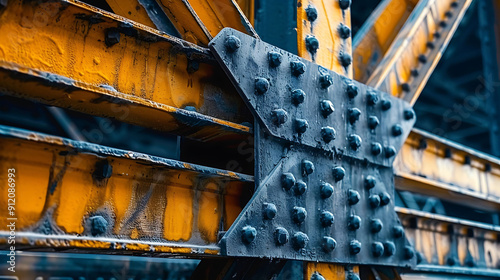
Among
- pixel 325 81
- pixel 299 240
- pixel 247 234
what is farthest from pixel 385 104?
pixel 247 234

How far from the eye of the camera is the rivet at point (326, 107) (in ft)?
6.89

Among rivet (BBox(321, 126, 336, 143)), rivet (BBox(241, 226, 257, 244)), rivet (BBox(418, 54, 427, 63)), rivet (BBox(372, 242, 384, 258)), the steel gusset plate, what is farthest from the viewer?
rivet (BBox(418, 54, 427, 63))

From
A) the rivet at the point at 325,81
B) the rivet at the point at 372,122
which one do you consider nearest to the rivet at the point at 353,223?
the rivet at the point at 372,122

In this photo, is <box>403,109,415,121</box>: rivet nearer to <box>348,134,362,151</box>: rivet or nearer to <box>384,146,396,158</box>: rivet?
<box>384,146,396,158</box>: rivet

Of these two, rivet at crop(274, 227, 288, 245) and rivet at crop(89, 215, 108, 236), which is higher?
rivet at crop(274, 227, 288, 245)

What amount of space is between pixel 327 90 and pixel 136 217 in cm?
99

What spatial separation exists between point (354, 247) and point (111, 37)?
1234 mm

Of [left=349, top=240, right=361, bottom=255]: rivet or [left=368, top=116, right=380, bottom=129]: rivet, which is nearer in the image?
[left=349, top=240, right=361, bottom=255]: rivet

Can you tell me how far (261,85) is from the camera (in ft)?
6.19

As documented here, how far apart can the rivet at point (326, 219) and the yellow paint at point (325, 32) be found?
676 millimetres

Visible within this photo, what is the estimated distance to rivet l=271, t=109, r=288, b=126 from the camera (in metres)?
1.91

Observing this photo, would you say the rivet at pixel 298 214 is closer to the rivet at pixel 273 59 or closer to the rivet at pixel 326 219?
the rivet at pixel 326 219

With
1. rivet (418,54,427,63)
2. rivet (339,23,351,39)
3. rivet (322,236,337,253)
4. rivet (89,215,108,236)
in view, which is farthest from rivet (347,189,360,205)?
rivet (418,54,427,63)

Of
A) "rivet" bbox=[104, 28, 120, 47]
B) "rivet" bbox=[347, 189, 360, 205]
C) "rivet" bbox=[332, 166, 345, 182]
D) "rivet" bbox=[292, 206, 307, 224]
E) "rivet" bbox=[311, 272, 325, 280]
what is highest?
"rivet" bbox=[104, 28, 120, 47]
